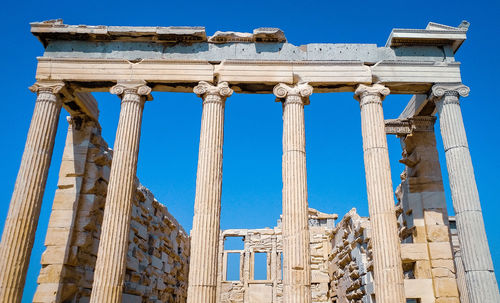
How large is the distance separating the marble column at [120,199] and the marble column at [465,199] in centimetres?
982

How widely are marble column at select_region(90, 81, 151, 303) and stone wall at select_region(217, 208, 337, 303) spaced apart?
51.2 ft

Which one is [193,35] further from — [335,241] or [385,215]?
[335,241]

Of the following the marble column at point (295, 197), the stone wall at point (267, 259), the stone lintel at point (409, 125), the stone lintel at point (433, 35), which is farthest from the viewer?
the stone wall at point (267, 259)

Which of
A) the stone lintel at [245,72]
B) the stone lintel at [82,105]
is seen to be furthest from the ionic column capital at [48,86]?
the stone lintel at [82,105]

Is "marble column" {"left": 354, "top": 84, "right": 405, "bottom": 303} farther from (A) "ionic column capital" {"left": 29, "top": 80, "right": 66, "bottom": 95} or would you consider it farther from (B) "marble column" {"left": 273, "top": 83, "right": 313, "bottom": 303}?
(A) "ionic column capital" {"left": 29, "top": 80, "right": 66, "bottom": 95}

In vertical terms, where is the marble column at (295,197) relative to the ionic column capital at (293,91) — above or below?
below

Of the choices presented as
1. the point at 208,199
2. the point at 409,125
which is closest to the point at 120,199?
the point at 208,199

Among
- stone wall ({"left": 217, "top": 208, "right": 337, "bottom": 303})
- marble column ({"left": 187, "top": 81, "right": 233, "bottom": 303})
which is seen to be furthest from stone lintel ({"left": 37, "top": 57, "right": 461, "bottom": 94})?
stone wall ({"left": 217, "top": 208, "right": 337, "bottom": 303})

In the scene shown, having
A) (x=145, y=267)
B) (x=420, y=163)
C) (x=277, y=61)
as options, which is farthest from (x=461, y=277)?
(x=145, y=267)

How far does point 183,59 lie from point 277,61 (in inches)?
125

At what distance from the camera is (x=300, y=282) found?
1226 centimetres

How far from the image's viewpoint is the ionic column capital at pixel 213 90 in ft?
47.2

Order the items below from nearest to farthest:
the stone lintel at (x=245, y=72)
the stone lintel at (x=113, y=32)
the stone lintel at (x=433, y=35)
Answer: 1. the stone lintel at (x=245, y=72)
2. the stone lintel at (x=113, y=32)
3. the stone lintel at (x=433, y=35)

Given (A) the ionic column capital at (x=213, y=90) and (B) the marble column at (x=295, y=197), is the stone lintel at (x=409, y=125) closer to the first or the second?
(B) the marble column at (x=295, y=197)
